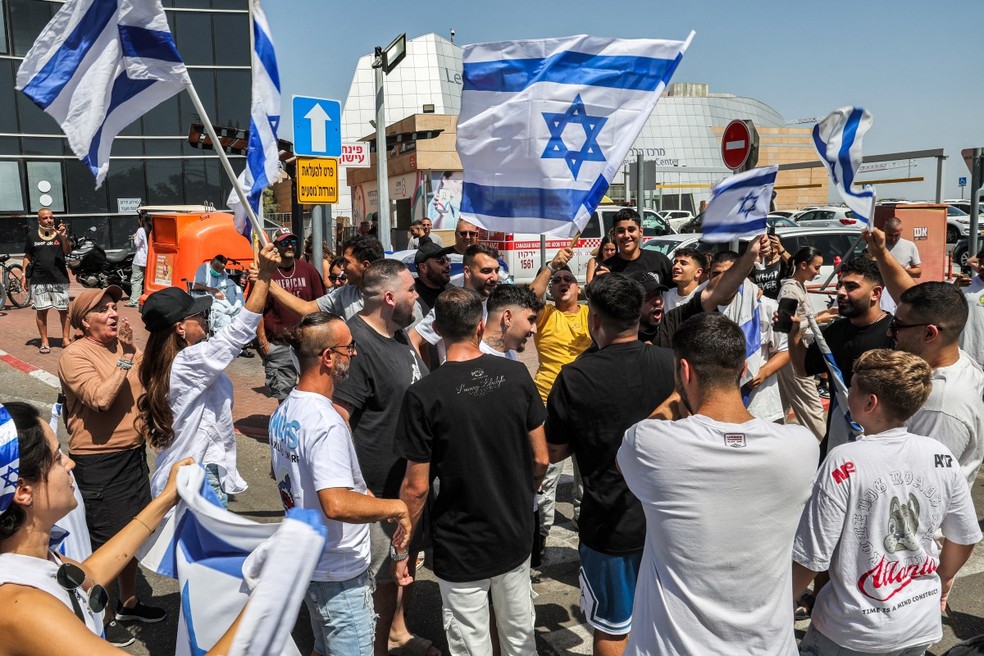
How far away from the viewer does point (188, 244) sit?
1532 centimetres

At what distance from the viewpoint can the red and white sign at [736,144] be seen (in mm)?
8275

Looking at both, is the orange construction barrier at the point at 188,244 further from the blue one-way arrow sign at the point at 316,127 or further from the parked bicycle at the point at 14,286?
the blue one-way arrow sign at the point at 316,127

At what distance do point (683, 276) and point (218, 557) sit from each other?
4.28 metres

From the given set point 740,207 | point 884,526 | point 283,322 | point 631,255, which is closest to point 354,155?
point 283,322

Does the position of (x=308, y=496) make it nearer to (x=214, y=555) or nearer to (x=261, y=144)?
(x=214, y=555)

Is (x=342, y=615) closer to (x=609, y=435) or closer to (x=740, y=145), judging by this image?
(x=609, y=435)

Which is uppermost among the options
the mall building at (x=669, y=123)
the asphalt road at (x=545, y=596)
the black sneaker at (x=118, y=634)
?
the mall building at (x=669, y=123)

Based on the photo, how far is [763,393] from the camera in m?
5.96

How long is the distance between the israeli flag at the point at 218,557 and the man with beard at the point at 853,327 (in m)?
3.28

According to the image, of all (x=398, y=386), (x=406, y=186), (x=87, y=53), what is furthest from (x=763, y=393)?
(x=406, y=186)

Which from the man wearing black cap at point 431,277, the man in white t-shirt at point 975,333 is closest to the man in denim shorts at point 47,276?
the man wearing black cap at point 431,277

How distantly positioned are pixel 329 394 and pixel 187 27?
28.7m

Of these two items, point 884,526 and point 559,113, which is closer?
point 884,526

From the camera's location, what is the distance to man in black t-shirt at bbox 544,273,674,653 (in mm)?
3539
